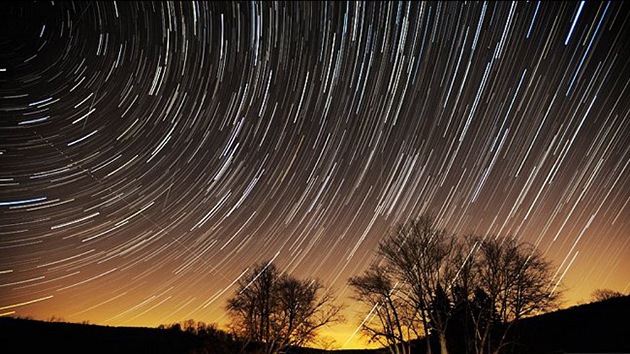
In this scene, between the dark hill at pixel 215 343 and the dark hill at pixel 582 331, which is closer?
the dark hill at pixel 582 331

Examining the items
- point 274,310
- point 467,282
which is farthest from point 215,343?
point 467,282

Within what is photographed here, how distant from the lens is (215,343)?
70.2 ft

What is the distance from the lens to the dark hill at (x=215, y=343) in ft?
69.3

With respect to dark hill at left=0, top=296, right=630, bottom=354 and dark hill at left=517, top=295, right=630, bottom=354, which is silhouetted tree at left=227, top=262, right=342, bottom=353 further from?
dark hill at left=517, top=295, right=630, bottom=354

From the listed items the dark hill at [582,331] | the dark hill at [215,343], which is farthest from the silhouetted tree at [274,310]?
the dark hill at [582,331]

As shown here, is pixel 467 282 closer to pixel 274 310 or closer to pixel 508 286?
pixel 508 286

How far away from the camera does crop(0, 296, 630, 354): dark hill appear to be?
69.3 ft

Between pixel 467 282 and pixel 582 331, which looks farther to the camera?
pixel 582 331

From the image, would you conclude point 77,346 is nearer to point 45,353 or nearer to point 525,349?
point 45,353

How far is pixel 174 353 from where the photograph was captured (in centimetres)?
2695

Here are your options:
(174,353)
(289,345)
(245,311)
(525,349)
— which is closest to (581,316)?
(525,349)

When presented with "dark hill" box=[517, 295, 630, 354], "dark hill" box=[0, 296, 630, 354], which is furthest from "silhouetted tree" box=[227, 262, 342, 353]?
"dark hill" box=[517, 295, 630, 354]

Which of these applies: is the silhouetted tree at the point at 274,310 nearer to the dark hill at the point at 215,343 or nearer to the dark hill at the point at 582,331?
the dark hill at the point at 215,343

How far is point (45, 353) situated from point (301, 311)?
59.1 ft
